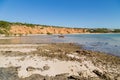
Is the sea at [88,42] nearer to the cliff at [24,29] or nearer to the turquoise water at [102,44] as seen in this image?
the turquoise water at [102,44]

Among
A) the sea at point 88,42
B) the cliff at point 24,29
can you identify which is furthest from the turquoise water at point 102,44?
the cliff at point 24,29

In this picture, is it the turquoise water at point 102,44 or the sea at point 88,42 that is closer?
the turquoise water at point 102,44

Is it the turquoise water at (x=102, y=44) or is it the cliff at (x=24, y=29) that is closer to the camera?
the turquoise water at (x=102, y=44)

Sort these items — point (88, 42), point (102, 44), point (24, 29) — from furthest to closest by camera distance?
point (24, 29) < point (88, 42) < point (102, 44)

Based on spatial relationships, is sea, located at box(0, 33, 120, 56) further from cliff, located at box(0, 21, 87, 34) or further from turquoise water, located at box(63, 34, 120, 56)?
cliff, located at box(0, 21, 87, 34)

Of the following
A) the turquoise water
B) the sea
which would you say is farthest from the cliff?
the turquoise water

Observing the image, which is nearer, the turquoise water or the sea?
the turquoise water

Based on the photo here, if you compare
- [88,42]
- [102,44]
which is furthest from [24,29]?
[102,44]

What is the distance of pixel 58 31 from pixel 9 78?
137m

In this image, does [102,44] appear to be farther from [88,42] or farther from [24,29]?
[24,29]

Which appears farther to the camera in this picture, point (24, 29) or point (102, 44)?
point (24, 29)

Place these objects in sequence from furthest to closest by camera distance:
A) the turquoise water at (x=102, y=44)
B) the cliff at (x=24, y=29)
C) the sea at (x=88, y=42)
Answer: the cliff at (x=24, y=29), the sea at (x=88, y=42), the turquoise water at (x=102, y=44)

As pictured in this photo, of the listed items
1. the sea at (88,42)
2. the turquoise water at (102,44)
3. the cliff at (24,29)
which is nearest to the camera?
the turquoise water at (102,44)

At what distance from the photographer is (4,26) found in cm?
8662
